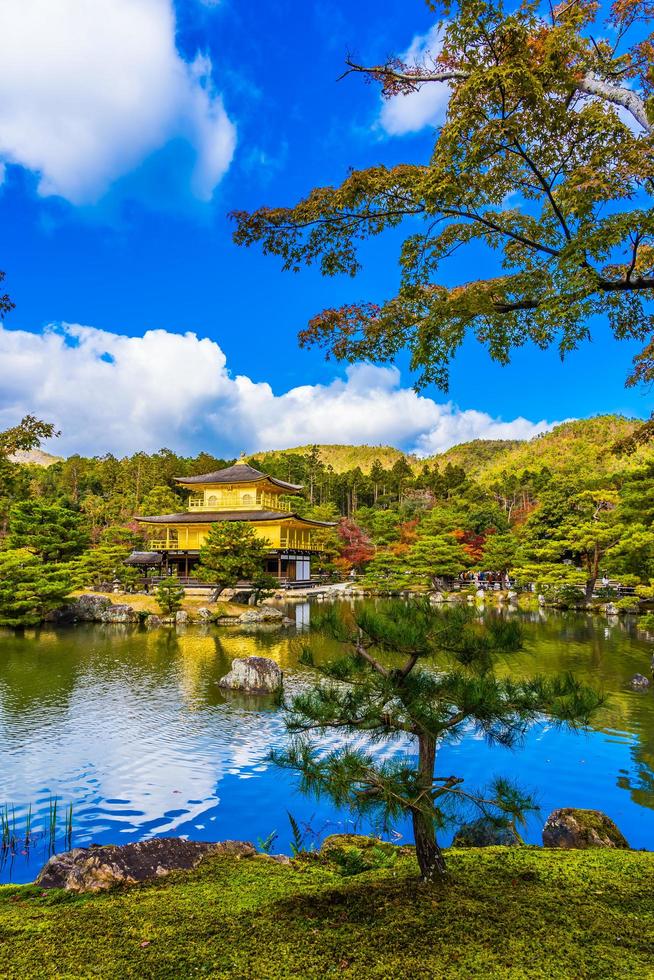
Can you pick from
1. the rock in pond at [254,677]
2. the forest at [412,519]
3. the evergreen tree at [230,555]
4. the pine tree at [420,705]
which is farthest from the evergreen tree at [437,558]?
the pine tree at [420,705]

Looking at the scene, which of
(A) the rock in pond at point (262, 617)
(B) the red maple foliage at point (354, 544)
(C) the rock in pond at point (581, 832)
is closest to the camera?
(C) the rock in pond at point (581, 832)

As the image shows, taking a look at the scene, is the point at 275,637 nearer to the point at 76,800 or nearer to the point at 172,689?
the point at 172,689

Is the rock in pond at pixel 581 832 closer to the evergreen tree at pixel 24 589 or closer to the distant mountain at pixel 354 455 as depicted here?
the evergreen tree at pixel 24 589

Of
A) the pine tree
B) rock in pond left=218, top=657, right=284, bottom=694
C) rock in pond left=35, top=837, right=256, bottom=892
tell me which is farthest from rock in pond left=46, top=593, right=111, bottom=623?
the pine tree

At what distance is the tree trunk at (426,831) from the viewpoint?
2623mm

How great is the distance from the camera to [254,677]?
948cm

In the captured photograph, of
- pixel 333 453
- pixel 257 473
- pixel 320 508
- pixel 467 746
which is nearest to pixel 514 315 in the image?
pixel 467 746

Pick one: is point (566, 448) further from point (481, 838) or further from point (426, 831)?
point (426, 831)

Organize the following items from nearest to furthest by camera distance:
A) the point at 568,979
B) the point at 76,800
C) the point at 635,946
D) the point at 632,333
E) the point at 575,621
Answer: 1. the point at 568,979
2. the point at 635,946
3. the point at 632,333
4. the point at 76,800
5. the point at 575,621

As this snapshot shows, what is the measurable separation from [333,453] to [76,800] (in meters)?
94.2

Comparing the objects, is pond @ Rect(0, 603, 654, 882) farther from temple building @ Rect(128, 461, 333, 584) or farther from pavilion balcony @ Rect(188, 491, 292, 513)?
pavilion balcony @ Rect(188, 491, 292, 513)

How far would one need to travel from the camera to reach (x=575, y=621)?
1773 centimetres

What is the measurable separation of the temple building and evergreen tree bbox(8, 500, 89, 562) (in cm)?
760

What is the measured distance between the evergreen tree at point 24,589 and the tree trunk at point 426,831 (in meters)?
15.9
